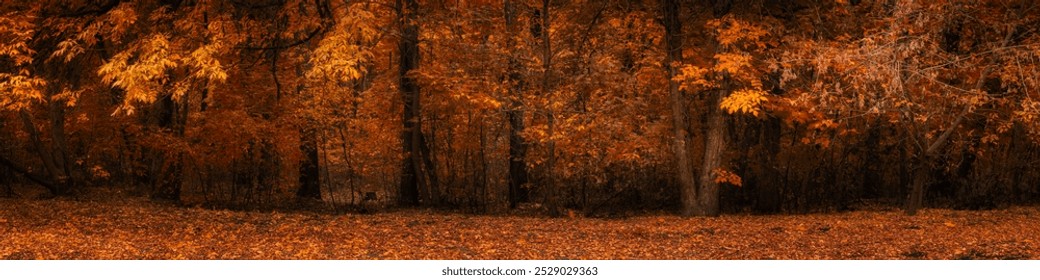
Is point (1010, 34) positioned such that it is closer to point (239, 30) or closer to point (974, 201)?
point (974, 201)

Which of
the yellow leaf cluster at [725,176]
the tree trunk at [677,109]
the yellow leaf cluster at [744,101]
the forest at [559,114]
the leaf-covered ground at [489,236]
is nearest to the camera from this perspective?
the leaf-covered ground at [489,236]

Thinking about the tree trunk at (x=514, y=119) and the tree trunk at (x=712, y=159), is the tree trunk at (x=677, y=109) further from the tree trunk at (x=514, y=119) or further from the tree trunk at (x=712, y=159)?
the tree trunk at (x=514, y=119)

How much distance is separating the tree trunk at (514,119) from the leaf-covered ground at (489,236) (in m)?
2.21

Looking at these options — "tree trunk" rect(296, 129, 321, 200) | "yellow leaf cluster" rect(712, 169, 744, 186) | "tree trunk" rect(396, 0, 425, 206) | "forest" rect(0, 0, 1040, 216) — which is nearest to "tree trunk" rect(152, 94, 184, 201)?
"forest" rect(0, 0, 1040, 216)

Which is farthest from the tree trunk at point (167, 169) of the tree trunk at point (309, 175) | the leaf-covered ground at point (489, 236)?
the tree trunk at point (309, 175)

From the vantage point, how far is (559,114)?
17109mm

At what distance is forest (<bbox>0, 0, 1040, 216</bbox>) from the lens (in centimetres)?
1495

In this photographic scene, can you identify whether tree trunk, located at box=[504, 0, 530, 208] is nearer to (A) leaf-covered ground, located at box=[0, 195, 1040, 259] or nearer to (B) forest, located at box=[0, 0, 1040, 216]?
(B) forest, located at box=[0, 0, 1040, 216]

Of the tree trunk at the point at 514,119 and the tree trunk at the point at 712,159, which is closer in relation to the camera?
the tree trunk at the point at 712,159

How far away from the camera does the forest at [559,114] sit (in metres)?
14.9

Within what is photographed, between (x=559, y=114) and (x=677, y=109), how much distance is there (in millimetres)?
2340

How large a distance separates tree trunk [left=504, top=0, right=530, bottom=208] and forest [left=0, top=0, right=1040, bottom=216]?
6cm

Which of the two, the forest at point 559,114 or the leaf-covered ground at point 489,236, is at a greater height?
the forest at point 559,114
